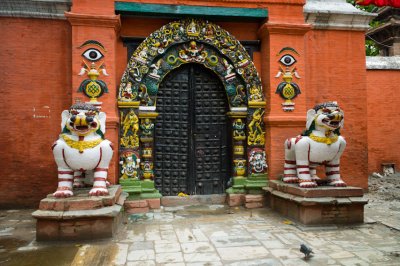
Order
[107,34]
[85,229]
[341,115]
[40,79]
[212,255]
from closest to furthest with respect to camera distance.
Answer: [212,255] → [85,229] → [341,115] → [107,34] → [40,79]

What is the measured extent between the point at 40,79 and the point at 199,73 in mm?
3209

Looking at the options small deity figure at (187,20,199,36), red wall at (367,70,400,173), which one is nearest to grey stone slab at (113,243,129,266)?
small deity figure at (187,20,199,36)

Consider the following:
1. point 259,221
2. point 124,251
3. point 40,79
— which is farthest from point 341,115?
point 40,79

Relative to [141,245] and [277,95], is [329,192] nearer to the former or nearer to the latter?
[277,95]

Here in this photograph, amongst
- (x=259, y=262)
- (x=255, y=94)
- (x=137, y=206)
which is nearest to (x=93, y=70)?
(x=137, y=206)

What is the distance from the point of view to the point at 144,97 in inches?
265

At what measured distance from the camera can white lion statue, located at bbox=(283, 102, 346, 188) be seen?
218 inches

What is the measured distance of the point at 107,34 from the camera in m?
6.43

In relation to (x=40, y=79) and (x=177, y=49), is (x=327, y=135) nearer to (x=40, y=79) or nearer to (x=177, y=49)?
(x=177, y=49)

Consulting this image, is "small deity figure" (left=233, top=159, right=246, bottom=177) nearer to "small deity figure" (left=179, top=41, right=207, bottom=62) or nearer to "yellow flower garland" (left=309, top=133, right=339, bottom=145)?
"yellow flower garland" (left=309, top=133, right=339, bottom=145)

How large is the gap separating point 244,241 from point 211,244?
465 millimetres

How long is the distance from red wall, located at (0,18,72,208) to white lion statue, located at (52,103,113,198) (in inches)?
75.8

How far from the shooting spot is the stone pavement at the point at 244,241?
402 centimetres

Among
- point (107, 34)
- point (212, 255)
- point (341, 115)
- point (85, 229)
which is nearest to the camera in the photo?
point (212, 255)
